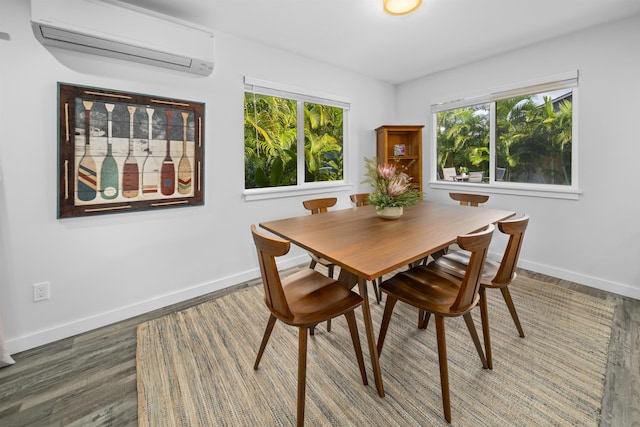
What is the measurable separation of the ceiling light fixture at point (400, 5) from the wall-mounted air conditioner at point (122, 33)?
4.63 ft

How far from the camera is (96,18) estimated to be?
193 centimetres

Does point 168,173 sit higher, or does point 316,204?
point 168,173

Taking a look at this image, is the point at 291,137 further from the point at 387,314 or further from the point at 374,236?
the point at 387,314

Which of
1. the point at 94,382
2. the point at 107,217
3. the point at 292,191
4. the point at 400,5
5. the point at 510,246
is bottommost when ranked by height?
the point at 94,382

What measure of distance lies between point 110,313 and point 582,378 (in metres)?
→ 3.17

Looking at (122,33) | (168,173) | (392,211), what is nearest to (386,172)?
(392,211)

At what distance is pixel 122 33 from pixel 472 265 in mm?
2625

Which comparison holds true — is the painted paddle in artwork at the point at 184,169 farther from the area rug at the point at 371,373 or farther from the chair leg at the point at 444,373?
the chair leg at the point at 444,373

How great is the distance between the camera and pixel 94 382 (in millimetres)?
1679

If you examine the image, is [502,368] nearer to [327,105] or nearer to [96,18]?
[327,105]

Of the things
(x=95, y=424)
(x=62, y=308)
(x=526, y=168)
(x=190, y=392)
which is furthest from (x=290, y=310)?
(x=526, y=168)

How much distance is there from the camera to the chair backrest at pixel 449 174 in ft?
13.2

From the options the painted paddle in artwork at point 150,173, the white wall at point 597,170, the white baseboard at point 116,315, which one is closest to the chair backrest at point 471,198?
the white wall at point 597,170

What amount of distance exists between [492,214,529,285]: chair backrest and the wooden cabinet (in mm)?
2399
